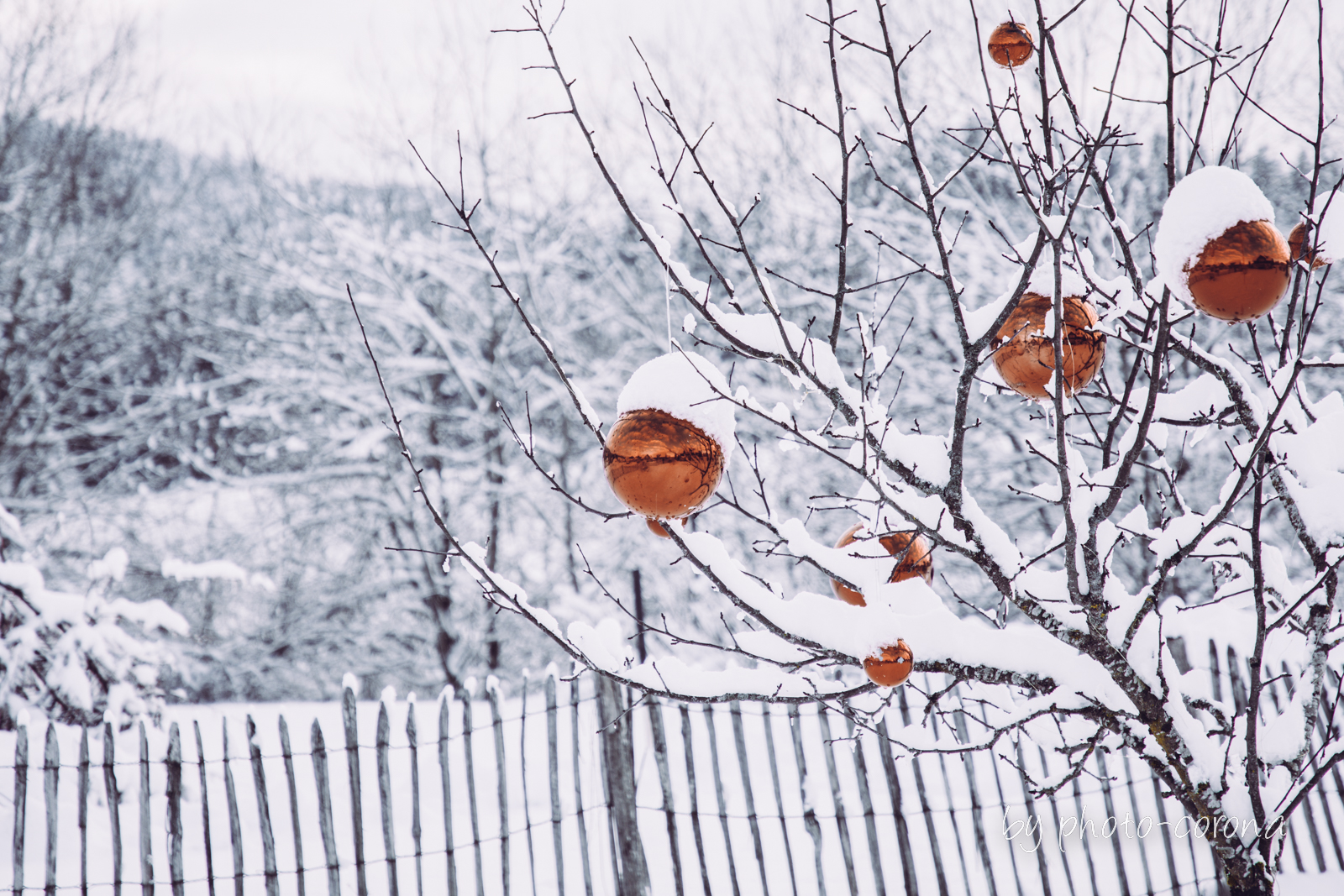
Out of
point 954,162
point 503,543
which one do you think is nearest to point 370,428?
point 503,543

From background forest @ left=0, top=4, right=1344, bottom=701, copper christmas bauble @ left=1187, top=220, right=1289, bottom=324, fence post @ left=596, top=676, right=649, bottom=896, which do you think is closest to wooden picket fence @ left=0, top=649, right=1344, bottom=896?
fence post @ left=596, top=676, right=649, bottom=896

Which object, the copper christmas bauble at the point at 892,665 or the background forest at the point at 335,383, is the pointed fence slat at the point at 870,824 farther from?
the background forest at the point at 335,383

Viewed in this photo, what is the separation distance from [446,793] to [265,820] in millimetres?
740

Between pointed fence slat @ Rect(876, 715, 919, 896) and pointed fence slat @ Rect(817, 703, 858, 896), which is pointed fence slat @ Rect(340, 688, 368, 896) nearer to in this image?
pointed fence slat @ Rect(817, 703, 858, 896)

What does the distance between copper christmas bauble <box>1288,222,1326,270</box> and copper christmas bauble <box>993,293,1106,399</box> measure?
35 centimetres

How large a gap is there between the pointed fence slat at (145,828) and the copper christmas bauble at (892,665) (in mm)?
3388

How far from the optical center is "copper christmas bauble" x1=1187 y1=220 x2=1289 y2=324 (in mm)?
1282

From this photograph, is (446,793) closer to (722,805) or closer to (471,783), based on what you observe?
(471,783)

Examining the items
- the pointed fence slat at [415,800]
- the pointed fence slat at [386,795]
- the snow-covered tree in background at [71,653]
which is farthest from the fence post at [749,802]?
the snow-covered tree in background at [71,653]

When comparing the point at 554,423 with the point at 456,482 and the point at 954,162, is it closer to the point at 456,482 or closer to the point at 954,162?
the point at 456,482

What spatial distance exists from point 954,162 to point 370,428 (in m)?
6.31

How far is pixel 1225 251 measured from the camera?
4.22ft

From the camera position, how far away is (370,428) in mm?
9141

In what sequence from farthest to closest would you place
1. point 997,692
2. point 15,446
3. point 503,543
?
point 503,543 < point 15,446 < point 997,692
